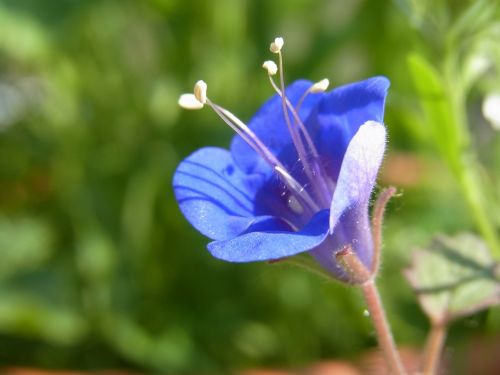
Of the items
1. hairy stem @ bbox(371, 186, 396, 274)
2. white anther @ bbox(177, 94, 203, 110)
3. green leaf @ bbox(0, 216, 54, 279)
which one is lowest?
hairy stem @ bbox(371, 186, 396, 274)

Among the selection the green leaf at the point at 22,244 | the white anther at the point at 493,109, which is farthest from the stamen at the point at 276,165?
the green leaf at the point at 22,244

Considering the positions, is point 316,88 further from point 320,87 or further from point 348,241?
point 348,241

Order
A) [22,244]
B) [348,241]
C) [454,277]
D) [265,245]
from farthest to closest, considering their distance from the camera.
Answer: [22,244], [454,277], [348,241], [265,245]

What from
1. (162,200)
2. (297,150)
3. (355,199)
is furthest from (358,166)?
(162,200)

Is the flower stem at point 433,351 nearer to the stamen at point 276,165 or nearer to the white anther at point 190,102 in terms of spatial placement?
the stamen at point 276,165

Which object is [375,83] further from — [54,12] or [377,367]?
[54,12]

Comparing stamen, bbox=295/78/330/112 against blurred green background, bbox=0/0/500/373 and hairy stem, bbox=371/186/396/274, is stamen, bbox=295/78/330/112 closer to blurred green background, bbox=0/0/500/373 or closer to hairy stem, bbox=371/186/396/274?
hairy stem, bbox=371/186/396/274

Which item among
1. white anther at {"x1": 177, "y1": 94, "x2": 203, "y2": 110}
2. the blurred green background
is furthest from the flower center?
the blurred green background
